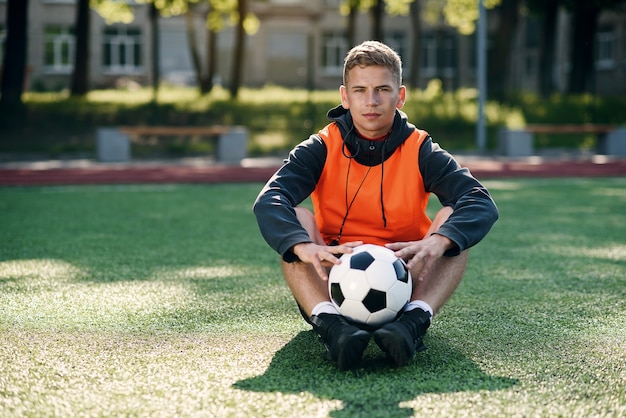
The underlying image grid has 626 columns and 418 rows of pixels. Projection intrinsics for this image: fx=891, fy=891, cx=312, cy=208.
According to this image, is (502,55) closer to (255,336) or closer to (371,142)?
(371,142)

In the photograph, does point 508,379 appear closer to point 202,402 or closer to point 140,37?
point 202,402

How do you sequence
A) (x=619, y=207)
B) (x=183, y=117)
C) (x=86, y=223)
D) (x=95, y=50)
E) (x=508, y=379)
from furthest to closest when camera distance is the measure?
1. (x=95, y=50)
2. (x=183, y=117)
3. (x=619, y=207)
4. (x=86, y=223)
5. (x=508, y=379)

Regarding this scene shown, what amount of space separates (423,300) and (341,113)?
1046 mm

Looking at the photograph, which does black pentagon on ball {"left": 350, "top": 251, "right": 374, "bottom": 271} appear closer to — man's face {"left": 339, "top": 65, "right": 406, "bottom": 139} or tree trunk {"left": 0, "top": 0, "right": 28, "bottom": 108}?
man's face {"left": 339, "top": 65, "right": 406, "bottom": 139}

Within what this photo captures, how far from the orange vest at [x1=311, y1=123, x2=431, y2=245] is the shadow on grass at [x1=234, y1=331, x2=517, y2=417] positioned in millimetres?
597

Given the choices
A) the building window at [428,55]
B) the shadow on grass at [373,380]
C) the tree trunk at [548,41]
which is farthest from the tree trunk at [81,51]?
the building window at [428,55]

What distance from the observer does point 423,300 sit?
371cm

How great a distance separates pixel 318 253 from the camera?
141 inches

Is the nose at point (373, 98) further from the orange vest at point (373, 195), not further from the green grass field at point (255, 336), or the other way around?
the green grass field at point (255, 336)

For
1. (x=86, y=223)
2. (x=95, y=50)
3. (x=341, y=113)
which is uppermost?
(x=95, y=50)

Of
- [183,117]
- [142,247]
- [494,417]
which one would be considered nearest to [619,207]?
[142,247]

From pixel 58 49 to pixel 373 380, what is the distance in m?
39.9

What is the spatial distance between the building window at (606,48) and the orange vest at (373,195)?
1577 inches

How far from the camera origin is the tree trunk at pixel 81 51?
23.8 metres
